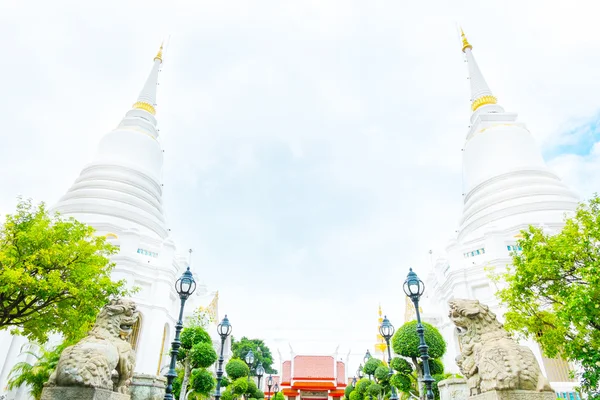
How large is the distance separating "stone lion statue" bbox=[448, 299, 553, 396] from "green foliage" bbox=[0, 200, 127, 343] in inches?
359

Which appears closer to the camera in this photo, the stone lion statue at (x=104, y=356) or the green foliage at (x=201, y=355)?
the stone lion statue at (x=104, y=356)

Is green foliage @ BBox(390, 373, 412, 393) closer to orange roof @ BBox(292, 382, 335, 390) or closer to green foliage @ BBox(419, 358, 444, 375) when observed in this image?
green foliage @ BBox(419, 358, 444, 375)

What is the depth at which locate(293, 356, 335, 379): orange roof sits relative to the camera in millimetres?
31556

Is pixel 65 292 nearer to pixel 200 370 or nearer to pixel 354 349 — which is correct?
pixel 200 370

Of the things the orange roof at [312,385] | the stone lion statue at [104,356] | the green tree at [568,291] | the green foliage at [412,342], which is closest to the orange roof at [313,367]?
the orange roof at [312,385]

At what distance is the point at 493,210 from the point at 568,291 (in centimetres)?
1374

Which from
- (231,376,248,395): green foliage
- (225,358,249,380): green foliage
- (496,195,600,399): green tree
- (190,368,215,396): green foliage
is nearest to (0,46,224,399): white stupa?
(190,368,215,396): green foliage

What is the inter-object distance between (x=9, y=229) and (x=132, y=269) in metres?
9.87

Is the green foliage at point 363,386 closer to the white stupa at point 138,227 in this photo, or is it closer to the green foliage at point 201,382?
the green foliage at point 201,382

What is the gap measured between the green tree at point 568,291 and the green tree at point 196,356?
1067 cm

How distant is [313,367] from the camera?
105 feet

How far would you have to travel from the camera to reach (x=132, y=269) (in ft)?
64.3

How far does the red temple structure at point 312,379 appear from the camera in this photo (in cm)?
3092

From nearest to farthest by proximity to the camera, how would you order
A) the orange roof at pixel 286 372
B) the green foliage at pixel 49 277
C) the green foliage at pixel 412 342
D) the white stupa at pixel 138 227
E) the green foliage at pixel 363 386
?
the green foliage at pixel 49 277 < the green foliage at pixel 412 342 < the white stupa at pixel 138 227 < the green foliage at pixel 363 386 < the orange roof at pixel 286 372
